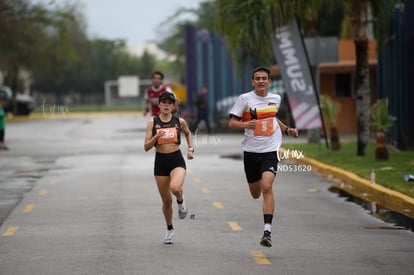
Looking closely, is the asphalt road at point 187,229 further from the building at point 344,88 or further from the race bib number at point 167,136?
the building at point 344,88

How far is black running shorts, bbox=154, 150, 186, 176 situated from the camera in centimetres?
1263

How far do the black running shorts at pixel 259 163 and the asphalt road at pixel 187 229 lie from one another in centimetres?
76

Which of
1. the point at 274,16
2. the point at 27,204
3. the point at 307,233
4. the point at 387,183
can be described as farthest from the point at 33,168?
the point at 307,233

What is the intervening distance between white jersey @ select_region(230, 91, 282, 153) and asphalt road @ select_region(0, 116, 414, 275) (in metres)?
1.10

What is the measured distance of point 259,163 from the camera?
41.3ft

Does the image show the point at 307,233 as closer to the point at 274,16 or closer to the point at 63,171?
the point at 63,171

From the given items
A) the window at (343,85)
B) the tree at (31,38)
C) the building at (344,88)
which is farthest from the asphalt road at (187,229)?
the tree at (31,38)

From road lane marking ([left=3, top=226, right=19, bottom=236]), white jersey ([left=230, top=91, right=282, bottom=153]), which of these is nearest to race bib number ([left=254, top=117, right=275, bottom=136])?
white jersey ([left=230, top=91, right=282, bottom=153])

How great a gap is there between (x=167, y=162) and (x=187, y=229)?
1516 mm

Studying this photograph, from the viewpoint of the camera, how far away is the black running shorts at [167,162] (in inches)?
497

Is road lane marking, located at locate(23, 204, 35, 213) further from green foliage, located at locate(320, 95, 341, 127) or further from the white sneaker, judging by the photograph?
green foliage, located at locate(320, 95, 341, 127)

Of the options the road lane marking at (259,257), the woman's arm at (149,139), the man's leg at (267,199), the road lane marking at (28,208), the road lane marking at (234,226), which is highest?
the woman's arm at (149,139)

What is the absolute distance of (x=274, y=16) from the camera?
2728 centimetres

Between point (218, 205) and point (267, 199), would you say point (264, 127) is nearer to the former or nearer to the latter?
point (267, 199)
